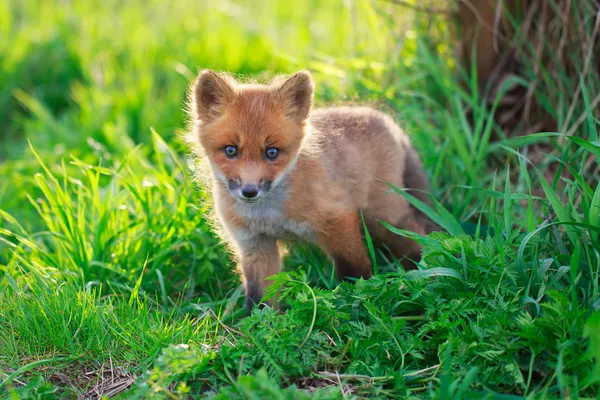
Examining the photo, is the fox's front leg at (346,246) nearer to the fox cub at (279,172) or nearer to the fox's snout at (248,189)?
the fox cub at (279,172)

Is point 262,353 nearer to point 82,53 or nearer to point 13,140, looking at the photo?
point 13,140

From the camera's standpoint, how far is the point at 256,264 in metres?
4.29

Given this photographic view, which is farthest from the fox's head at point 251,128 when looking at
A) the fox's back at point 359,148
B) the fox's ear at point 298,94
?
the fox's back at point 359,148

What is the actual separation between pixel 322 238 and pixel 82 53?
17.9 feet

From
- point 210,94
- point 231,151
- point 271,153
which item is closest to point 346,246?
point 271,153

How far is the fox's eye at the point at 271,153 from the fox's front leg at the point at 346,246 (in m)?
0.55

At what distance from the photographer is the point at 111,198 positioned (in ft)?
15.6

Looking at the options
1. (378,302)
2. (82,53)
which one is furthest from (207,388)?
(82,53)

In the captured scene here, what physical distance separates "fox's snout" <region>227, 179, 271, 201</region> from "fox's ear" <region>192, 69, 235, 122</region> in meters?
0.50

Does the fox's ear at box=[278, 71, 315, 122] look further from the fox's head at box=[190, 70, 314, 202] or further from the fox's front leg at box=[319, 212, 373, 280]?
the fox's front leg at box=[319, 212, 373, 280]

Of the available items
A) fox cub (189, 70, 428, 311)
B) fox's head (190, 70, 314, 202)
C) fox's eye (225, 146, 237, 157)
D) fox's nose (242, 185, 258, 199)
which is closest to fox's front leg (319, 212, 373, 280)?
fox cub (189, 70, 428, 311)

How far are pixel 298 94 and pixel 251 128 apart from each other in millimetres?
432

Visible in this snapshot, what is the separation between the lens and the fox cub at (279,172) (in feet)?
12.6

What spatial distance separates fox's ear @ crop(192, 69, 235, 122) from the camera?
397 cm
